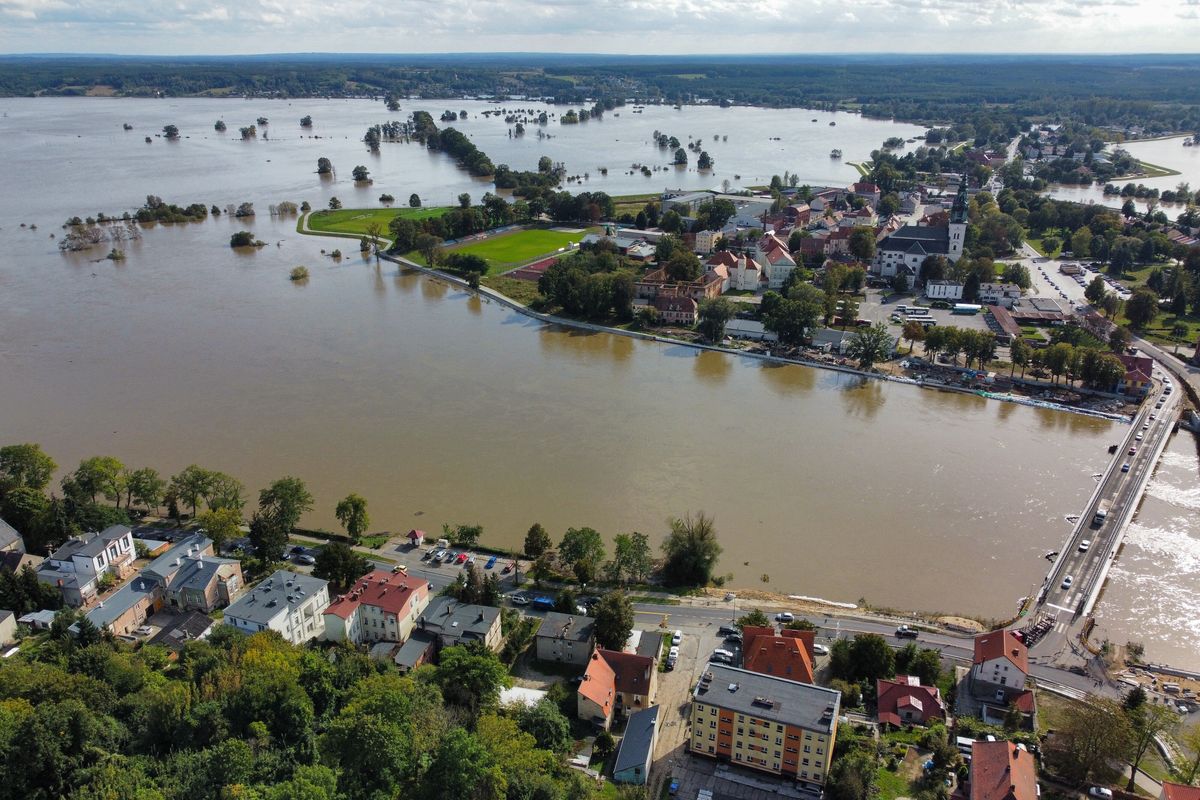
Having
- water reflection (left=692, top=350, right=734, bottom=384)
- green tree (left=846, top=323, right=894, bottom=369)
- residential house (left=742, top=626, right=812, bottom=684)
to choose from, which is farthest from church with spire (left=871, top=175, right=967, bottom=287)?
residential house (left=742, top=626, right=812, bottom=684)

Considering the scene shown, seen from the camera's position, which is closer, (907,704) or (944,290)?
(907,704)

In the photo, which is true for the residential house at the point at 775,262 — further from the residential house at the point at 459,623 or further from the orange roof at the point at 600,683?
the orange roof at the point at 600,683

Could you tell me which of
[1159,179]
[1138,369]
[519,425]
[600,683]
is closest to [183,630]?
[600,683]

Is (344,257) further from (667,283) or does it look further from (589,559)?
(589,559)

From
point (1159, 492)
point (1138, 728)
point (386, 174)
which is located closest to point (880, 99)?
point (386, 174)

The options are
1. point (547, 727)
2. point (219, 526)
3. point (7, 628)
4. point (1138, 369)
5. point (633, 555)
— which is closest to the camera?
point (547, 727)

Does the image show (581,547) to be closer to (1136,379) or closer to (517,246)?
(1136,379)

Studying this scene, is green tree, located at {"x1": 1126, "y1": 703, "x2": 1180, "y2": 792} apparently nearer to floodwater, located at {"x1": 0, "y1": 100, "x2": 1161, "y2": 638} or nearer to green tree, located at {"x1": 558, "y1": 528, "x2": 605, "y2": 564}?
floodwater, located at {"x1": 0, "y1": 100, "x2": 1161, "y2": 638}
